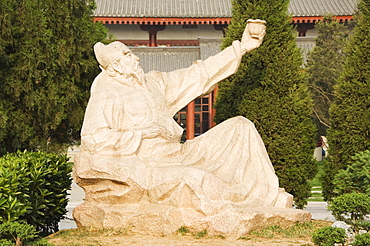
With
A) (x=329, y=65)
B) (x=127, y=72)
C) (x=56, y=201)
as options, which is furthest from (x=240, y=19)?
(x=329, y=65)

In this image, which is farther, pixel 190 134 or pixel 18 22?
pixel 190 134

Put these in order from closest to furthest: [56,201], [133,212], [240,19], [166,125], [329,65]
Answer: [133,212] < [166,125] < [56,201] < [240,19] < [329,65]

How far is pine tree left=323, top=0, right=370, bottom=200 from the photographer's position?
8.84 metres

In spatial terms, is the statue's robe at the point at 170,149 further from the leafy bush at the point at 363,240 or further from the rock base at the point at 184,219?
the leafy bush at the point at 363,240

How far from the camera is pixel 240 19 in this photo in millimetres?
9562

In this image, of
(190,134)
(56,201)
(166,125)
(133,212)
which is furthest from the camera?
(190,134)

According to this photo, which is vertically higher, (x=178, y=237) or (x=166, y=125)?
(x=166, y=125)

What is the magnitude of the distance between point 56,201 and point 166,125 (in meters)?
1.84

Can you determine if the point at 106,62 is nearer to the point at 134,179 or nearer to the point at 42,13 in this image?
the point at 134,179

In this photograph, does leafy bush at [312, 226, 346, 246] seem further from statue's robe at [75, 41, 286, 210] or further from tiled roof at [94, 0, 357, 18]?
tiled roof at [94, 0, 357, 18]

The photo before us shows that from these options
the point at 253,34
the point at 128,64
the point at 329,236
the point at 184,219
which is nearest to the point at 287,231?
the point at 184,219

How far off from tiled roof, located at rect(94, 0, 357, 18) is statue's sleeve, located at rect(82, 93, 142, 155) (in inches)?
578

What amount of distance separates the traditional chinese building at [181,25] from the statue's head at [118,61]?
1321 cm

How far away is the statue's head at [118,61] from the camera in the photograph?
7.07m
